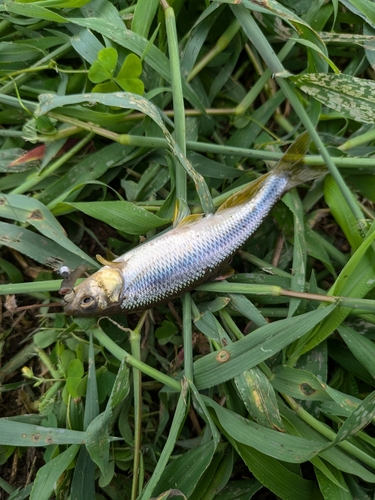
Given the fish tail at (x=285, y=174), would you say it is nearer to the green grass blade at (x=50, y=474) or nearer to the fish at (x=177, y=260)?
the fish at (x=177, y=260)

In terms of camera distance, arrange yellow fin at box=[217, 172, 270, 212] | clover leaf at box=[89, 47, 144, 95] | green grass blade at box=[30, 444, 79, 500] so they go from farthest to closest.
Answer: yellow fin at box=[217, 172, 270, 212]
clover leaf at box=[89, 47, 144, 95]
green grass blade at box=[30, 444, 79, 500]

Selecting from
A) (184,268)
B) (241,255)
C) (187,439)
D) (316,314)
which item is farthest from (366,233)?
(187,439)

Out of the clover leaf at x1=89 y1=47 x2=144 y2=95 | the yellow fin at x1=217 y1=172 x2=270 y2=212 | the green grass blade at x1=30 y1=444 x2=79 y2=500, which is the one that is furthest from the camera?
the yellow fin at x1=217 y1=172 x2=270 y2=212

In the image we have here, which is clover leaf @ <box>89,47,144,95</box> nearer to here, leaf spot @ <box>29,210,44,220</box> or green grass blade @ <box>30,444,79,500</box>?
leaf spot @ <box>29,210,44,220</box>

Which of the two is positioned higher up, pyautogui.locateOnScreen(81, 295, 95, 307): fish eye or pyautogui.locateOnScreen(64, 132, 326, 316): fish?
pyautogui.locateOnScreen(64, 132, 326, 316): fish

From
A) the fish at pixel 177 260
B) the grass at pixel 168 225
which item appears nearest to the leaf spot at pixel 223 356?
the grass at pixel 168 225

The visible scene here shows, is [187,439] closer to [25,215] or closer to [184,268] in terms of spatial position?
[184,268]

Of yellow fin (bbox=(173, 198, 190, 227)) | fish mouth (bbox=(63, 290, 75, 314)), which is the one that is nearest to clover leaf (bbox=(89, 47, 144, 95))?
yellow fin (bbox=(173, 198, 190, 227))
